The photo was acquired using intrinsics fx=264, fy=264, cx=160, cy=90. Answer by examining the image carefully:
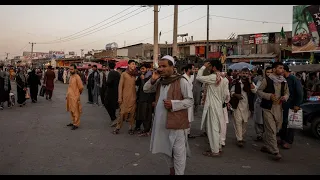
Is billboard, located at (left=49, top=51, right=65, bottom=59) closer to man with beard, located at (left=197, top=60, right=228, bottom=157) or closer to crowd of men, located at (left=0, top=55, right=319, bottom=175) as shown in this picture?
crowd of men, located at (left=0, top=55, right=319, bottom=175)

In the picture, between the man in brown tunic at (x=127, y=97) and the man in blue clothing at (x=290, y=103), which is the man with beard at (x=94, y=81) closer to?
the man in brown tunic at (x=127, y=97)

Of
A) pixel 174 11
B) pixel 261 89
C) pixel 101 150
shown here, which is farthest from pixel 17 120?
pixel 174 11

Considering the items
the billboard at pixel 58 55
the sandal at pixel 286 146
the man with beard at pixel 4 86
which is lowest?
the sandal at pixel 286 146

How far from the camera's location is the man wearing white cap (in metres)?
3.21

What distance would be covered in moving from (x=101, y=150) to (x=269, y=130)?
3088mm

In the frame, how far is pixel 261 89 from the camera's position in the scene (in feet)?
16.1

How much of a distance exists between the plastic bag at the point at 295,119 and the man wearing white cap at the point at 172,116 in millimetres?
2791

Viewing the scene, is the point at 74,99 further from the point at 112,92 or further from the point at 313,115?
the point at 313,115

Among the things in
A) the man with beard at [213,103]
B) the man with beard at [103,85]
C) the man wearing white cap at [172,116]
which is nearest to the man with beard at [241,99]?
the man with beard at [213,103]

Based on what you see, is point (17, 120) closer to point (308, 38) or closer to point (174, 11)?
point (174, 11)

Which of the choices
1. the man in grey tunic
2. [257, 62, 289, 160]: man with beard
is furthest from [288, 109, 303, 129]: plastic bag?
the man in grey tunic

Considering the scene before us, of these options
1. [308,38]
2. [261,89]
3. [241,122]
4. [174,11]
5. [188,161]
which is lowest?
[188,161]

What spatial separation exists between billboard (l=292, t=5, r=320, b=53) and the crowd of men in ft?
38.5

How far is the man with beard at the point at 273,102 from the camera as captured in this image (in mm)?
4660
